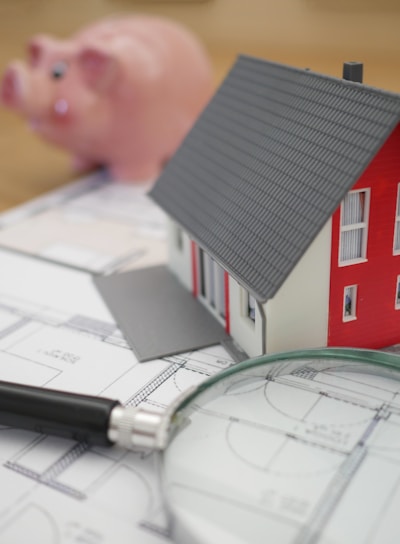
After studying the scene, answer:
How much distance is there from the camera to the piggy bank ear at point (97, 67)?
147 cm

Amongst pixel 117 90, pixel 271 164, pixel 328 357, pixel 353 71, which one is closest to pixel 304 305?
pixel 328 357

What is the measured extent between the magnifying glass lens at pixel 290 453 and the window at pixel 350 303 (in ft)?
0.25

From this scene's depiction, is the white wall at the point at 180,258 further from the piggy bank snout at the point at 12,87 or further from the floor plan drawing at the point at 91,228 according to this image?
the piggy bank snout at the point at 12,87

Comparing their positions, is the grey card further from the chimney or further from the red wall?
the chimney

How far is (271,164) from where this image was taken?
33.8 inches

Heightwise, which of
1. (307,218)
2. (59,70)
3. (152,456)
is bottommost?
(152,456)

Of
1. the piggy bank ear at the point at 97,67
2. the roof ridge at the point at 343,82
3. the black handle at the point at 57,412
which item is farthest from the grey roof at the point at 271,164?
the piggy bank ear at the point at 97,67

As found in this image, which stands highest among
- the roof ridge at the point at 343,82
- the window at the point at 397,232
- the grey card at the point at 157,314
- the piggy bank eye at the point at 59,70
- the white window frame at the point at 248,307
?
the roof ridge at the point at 343,82

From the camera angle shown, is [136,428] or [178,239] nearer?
[136,428]

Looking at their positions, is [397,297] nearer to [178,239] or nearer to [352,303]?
[352,303]

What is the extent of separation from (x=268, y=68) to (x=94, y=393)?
21.2 inches

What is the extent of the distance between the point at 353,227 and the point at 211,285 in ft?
0.84

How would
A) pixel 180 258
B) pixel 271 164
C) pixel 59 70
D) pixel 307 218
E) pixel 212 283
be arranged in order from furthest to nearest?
1. pixel 59 70
2. pixel 180 258
3. pixel 212 283
4. pixel 271 164
5. pixel 307 218

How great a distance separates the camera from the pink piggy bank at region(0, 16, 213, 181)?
1.51 metres
